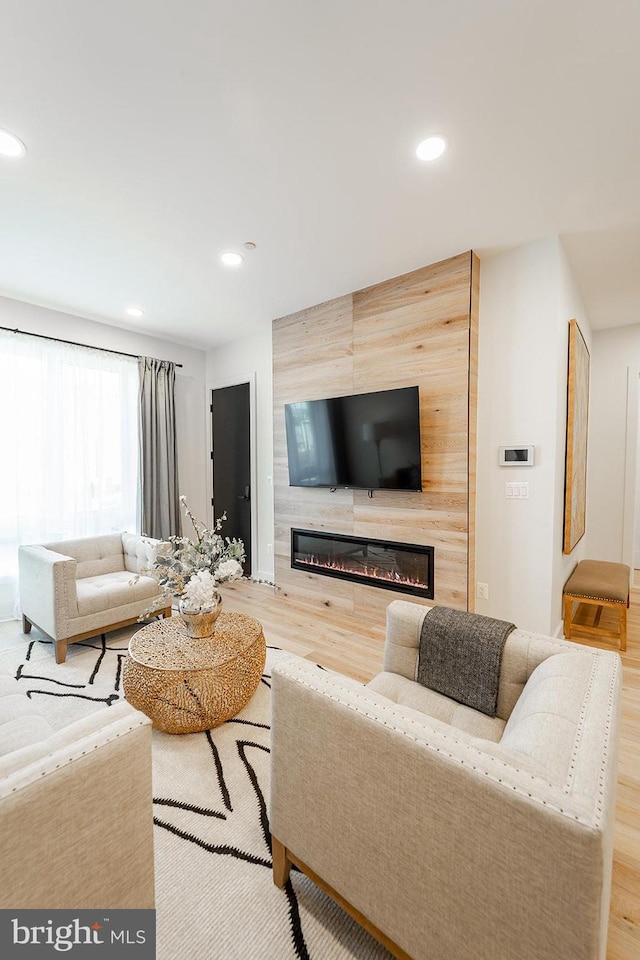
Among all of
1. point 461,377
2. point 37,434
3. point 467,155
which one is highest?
point 467,155

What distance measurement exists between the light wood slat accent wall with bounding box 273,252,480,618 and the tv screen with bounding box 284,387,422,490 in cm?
12

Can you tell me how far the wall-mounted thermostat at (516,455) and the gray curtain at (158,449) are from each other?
3505 millimetres

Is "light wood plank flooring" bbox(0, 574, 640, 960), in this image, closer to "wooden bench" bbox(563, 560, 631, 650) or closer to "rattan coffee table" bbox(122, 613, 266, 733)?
"wooden bench" bbox(563, 560, 631, 650)

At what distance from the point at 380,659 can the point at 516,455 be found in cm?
169

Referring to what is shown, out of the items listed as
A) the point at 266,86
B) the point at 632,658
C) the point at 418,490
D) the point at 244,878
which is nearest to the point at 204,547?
the point at 244,878

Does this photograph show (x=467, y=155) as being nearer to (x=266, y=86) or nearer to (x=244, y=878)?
(x=266, y=86)

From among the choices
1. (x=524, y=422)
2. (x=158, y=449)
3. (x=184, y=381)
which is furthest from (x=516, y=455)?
(x=184, y=381)

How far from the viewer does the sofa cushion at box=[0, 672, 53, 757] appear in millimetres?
1363

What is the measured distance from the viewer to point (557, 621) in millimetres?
3049

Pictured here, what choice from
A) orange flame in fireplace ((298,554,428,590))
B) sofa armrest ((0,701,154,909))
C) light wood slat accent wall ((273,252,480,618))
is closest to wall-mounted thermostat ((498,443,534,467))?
light wood slat accent wall ((273,252,480,618))

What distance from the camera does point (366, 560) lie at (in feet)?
11.9

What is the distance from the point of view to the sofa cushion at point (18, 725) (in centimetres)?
136

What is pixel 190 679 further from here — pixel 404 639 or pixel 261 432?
pixel 261 432

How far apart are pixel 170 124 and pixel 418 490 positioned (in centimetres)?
251
